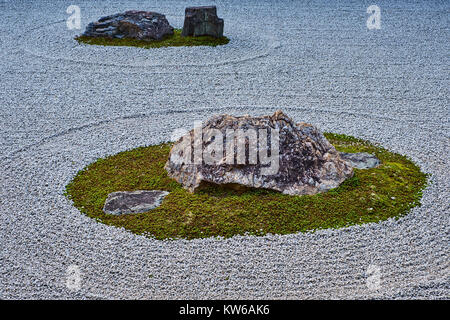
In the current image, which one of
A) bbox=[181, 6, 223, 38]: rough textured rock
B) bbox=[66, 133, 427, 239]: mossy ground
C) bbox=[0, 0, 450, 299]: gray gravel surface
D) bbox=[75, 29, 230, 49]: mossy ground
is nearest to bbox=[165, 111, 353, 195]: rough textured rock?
bbox=[66, 133, 427, 239]: mossy ground

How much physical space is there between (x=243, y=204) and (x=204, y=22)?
9086 mm

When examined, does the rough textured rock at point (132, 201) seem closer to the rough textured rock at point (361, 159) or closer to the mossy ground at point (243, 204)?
the mossy ground at point (243, 204)

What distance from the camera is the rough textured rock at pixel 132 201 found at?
6.50m

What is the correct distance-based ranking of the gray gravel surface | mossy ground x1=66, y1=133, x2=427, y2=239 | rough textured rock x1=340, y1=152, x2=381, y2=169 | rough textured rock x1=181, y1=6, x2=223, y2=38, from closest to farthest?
the gray gravel surface → mossy ground x1=66, y1=133, x2=427, y2=239 → rough textured rock x1=340, y1=152, x2=381, y2=169 → rough textured rock x1=181, y1=6, x2=223, y2=38

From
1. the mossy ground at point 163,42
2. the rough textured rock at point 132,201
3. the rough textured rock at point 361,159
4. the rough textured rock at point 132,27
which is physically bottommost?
the rough textured rock at point 132,201

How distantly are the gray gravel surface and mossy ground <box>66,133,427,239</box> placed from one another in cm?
18

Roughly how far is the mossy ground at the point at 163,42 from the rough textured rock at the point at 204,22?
0.53 ft

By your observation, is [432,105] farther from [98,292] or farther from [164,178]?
[98,292]

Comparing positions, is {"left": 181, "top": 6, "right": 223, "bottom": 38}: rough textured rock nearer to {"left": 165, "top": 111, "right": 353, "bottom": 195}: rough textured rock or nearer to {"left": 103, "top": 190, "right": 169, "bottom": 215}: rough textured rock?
{"left": 165, "top": 111, "right": 353, "bottom": 195}: rough textured rock

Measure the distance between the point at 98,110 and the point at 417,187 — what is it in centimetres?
586

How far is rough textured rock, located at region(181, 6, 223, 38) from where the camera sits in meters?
14.4

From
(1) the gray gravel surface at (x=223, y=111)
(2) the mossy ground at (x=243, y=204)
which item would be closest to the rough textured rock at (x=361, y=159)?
(2) the mossy ground at (x=243, y=204)

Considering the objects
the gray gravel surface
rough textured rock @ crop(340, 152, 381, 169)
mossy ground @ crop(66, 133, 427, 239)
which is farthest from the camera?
rough textured rock @ crop(340, 152, 381, 169)

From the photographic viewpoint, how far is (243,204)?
21.3 feet
